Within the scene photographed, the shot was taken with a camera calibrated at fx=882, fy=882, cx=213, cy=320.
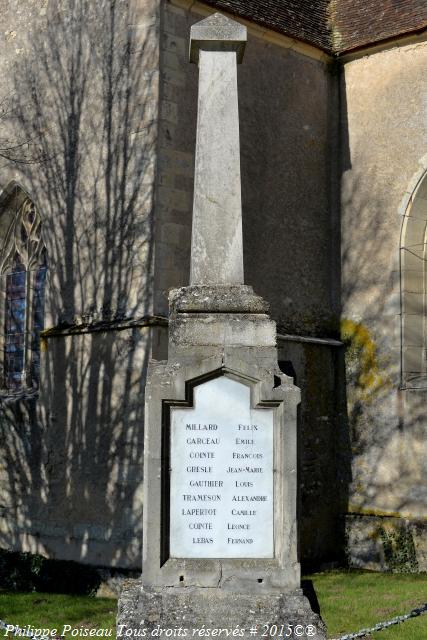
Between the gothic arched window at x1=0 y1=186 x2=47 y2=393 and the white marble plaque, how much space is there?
714 centimetres

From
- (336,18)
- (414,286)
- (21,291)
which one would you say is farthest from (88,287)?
(336,18)

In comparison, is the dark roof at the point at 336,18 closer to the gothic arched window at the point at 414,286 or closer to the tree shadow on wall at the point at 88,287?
the tree shadow on wall at the point at 88,287

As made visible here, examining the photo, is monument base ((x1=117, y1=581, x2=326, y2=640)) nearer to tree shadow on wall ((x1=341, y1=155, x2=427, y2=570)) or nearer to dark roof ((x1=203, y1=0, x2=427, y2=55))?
tree shadow on wall ((x1=341, y1=155, x2=427, y2=570))

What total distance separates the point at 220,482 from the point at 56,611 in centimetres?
428

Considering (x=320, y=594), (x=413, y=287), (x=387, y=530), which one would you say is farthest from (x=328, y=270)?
(x=320, y=594)

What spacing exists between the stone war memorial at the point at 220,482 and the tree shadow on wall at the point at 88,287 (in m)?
4.55

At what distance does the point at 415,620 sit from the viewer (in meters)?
8.20

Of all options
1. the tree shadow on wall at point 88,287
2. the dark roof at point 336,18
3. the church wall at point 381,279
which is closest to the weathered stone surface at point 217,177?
the tree shadow on wall at point 88,287

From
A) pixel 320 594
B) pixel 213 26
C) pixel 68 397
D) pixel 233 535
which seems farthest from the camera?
pixel 68 397

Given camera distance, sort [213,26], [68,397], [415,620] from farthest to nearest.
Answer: [68,397], [415,620], [213,26]

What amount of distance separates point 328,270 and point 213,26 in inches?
267

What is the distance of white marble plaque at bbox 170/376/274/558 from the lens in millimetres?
5656

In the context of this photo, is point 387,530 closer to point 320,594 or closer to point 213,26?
point 320,594

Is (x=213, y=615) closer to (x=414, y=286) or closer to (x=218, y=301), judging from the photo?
(x=218, y=301)
